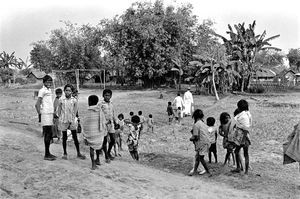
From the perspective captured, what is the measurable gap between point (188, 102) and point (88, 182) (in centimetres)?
1207

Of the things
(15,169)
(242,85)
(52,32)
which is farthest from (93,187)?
(52,32)

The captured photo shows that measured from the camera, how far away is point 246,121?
6.51 meters

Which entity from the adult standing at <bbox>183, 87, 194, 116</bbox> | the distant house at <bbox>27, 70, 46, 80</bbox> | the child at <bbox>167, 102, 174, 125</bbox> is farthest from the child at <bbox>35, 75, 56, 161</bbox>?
the distant house at <bbox>27, 70, 46, 80</bbox>

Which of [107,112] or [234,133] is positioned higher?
[107,112]

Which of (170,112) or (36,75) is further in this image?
(36,75)

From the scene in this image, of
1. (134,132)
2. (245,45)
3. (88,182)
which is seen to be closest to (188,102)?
(134,132)

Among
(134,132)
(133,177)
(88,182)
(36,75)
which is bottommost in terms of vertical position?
(133,177)

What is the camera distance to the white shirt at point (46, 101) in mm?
6121

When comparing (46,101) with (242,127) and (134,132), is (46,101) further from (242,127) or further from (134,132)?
(242,127)

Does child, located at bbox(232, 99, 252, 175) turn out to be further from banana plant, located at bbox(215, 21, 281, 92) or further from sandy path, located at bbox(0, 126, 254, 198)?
banana plant, located at bbox(215, 21, 281, 92)

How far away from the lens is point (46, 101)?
6203 millimetres

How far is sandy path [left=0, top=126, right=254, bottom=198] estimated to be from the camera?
189 inches

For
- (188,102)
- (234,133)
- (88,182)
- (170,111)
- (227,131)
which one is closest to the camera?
(88,182)

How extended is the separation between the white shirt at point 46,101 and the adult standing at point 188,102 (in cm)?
1085
